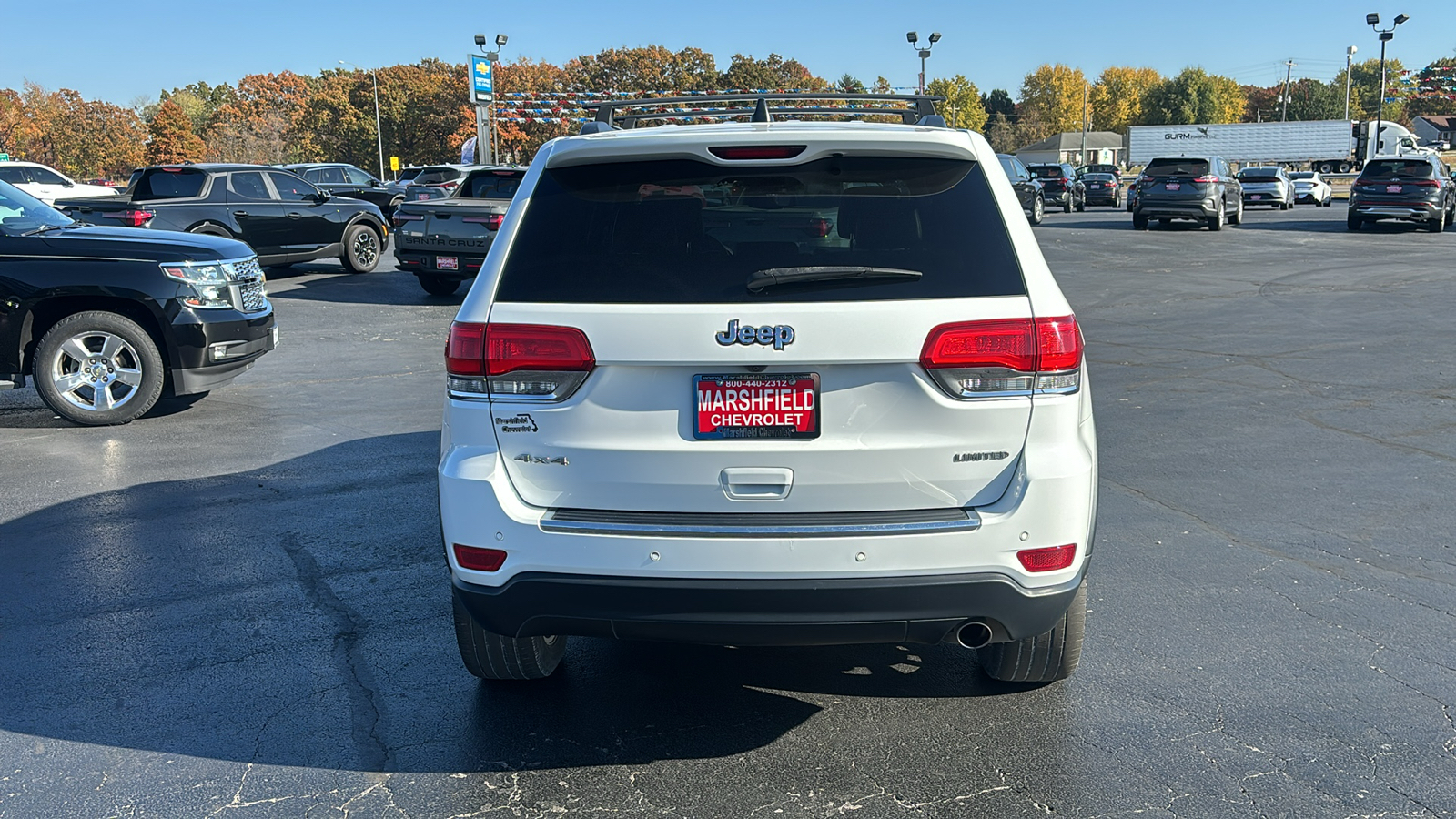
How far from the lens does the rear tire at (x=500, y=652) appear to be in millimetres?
3793


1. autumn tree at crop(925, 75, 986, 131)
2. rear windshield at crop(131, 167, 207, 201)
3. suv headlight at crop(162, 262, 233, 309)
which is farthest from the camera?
autumn tree at crop(925, 75, 986, 131)

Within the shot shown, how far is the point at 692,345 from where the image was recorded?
10.3 ft

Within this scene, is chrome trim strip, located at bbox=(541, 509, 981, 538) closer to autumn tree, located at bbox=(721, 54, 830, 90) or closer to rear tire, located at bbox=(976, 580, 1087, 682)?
rear tire, located at bbox=(976, 580, 1087, 682)

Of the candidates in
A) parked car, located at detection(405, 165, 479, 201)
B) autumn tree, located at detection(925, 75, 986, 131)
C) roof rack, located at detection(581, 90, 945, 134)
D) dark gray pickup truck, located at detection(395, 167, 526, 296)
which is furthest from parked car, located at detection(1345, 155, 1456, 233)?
autumn tree, located at detection(925, 75, 986, 131)

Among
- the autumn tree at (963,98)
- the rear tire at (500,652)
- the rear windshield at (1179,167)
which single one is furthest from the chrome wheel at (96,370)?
the autumn tree at (963,98)

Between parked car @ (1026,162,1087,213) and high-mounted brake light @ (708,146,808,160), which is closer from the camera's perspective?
high-mounted brake light @ (708,146,808,160)

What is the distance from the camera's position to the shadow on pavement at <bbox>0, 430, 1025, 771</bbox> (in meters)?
3.67

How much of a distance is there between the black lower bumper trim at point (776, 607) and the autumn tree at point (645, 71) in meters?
98.2

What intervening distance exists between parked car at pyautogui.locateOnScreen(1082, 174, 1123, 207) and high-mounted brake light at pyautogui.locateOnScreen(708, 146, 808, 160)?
45872mm

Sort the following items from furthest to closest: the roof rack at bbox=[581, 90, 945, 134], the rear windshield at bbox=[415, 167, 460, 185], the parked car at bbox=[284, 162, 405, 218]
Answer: the rear windshield at bbox=[415, 167, 460, 185] → the parked car at bbox=[284, 162, 405, 218] → the roof rack at bbox=[581, 90, 945, 134]

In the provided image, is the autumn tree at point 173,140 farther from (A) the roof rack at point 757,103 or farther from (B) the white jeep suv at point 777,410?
(B) the white jeep suv at point 777,410

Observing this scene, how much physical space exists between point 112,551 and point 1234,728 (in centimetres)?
485

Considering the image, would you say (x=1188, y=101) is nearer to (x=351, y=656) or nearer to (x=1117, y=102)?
(x=1117, y=102)

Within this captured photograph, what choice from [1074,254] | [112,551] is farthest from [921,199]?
[1074,254]
